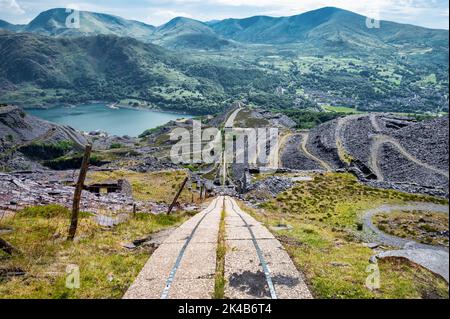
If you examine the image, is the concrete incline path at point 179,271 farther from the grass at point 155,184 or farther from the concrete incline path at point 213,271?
the grass at point 155,184

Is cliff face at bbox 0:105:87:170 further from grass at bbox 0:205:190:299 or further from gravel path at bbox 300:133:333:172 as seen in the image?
grass at bbox 0:205:190:299

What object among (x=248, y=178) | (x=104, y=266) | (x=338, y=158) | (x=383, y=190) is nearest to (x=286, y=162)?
(x=338, y=158)

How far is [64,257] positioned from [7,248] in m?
2.12

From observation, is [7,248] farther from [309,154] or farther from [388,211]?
Result: [309,154]

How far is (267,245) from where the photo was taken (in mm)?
16906

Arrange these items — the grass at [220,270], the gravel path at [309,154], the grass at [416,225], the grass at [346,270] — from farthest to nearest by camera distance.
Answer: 1. the gravel path at [309,154]
2. the grass at [416,225]
3. the grass at [346,270]
4. the grass at [220,270]

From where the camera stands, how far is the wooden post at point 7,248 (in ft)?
47.9

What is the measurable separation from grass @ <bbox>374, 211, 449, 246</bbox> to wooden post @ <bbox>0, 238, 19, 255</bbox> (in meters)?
28.2

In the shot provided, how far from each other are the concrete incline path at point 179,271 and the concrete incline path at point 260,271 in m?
0.73

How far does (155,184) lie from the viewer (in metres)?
69.2

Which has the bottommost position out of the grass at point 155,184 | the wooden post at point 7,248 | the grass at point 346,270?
the grass at point 155,184

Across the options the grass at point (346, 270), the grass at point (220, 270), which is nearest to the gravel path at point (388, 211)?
the grass at point (346, 270)

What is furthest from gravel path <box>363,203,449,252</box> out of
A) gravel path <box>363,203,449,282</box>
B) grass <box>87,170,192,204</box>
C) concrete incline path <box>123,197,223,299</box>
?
grass <box>87,170,192,204</box>

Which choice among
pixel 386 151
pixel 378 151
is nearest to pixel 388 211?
pixel 386 151
